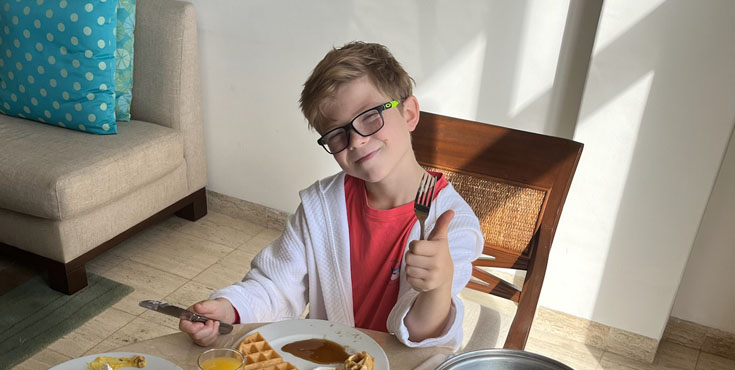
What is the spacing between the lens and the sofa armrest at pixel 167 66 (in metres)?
2.63

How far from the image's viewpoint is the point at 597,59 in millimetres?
1971

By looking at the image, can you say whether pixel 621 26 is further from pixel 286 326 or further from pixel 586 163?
pixel 286 326

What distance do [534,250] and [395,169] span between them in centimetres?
37

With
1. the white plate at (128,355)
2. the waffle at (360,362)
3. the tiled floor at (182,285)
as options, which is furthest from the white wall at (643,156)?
the white plate at (128,355)

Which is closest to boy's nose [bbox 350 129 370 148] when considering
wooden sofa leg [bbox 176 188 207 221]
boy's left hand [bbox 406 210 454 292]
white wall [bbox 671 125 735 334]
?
boy's left hand [bbox 406 210 454 292]

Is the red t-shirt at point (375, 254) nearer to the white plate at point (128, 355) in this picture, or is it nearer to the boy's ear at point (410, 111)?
the boy's ear at point (410, 111)

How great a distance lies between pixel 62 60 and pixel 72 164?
0.44m

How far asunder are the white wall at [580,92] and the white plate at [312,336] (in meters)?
1.33

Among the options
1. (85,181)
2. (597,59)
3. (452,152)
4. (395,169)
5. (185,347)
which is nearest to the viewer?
(185,347)

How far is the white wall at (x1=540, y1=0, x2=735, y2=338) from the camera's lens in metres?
1.85

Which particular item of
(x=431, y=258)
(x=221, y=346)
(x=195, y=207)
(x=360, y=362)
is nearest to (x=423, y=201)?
(x=431, y=258)

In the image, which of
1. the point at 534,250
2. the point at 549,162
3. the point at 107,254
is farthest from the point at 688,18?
the point at 107,254

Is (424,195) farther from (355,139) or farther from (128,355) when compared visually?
(128,355)

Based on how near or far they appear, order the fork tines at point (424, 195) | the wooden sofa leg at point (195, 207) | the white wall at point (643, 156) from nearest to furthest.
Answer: the fork tines at point (424, 195), the white wall at point (643, 156), the wooden sofa leg at point (195, 207)
